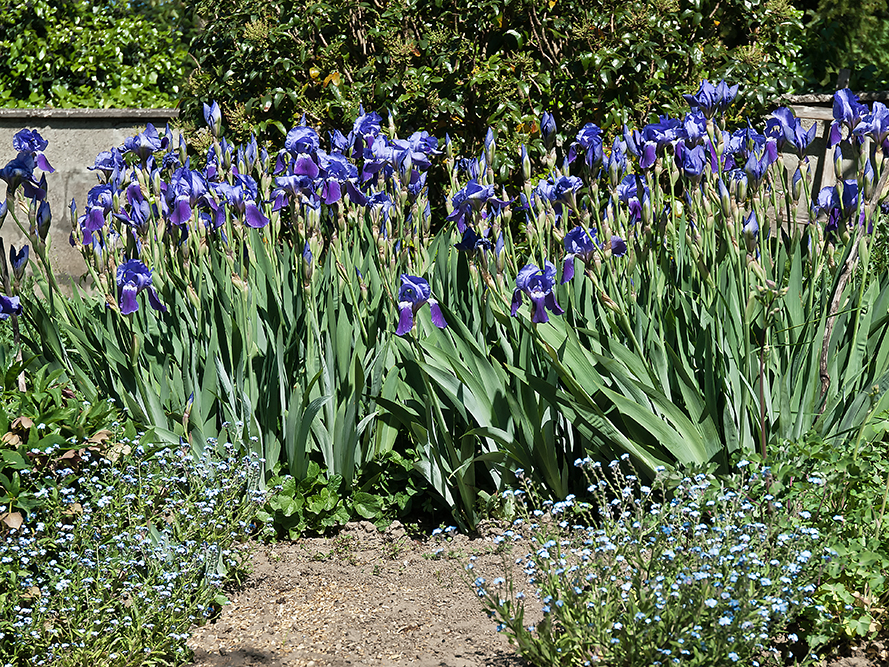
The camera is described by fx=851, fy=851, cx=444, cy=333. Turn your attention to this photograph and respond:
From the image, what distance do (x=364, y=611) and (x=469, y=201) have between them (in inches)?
50.8

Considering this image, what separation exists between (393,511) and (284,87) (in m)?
3.17

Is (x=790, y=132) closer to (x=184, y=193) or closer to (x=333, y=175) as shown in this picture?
(x=333, y=175)

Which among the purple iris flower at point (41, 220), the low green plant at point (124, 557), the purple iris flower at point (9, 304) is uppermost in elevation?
the purple iris flower at point (41, 220)

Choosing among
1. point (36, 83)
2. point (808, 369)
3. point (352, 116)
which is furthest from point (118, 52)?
point (808, 369)

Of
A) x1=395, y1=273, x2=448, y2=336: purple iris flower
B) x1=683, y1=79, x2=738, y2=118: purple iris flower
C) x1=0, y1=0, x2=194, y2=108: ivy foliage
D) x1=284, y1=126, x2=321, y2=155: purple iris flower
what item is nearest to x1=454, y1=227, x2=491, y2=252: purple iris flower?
x1=395, y1=273, x2=448, y2=336: purple iris flower

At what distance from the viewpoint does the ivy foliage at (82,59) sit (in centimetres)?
748

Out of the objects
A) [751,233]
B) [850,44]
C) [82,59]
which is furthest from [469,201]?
[850,44]

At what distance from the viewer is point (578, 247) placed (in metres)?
2.68

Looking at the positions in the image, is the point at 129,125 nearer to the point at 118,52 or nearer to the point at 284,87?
the point at 118,52

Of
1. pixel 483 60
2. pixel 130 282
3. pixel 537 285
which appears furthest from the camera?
pixel 483 60

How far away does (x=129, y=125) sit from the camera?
6.60 m

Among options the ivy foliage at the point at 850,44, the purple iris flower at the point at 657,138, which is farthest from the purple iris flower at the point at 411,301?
the ivy foliage at the point at 850,44

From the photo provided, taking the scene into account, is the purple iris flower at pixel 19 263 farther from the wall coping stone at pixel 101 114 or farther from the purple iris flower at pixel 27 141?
the wall coping stone at pixel 101 114

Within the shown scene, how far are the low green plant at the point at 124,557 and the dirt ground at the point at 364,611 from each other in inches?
4.4
